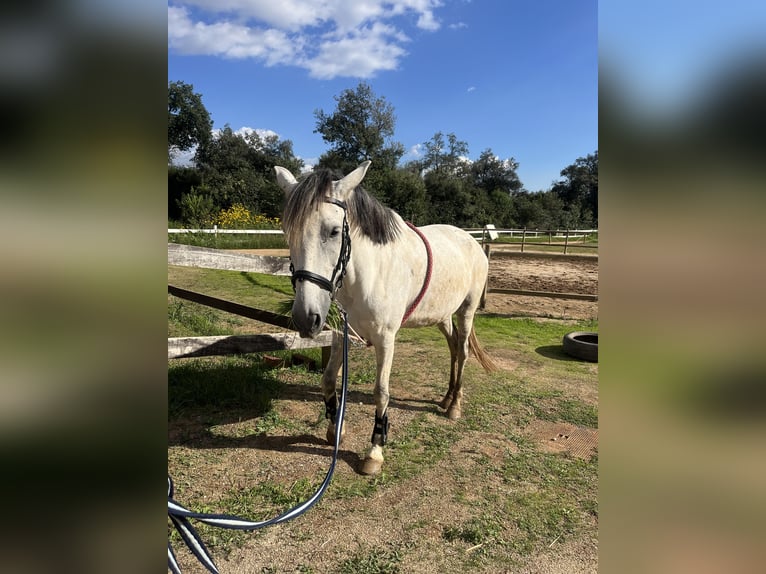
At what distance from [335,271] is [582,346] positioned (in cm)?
444

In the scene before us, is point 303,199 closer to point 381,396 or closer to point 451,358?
point 381,396

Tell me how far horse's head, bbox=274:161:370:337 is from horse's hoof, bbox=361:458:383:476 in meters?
1.14

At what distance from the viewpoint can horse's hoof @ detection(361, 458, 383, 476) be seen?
2600mm

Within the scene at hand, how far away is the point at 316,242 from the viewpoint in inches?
81.4

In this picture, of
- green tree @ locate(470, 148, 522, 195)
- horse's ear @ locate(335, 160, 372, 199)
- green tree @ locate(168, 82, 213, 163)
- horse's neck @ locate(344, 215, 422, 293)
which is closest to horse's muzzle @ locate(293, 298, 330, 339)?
horse's neck @ locate(344, 215, 422, 293)

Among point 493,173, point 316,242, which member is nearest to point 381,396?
point 316,242

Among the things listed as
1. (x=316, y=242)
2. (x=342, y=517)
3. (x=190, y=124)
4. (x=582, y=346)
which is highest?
(x=190, y=124)

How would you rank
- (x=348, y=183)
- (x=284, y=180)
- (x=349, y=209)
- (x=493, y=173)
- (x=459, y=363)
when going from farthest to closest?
(x=493, y=173) < (x=459, y=363) < (x=284, y=180) < (x=349, y=209) < (x=348, y=183)

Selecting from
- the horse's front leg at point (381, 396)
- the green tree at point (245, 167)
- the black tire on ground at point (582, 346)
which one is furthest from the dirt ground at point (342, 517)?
the green tree at point (245, 167)

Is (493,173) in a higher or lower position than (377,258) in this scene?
higher

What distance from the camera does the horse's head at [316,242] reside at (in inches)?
78.3
